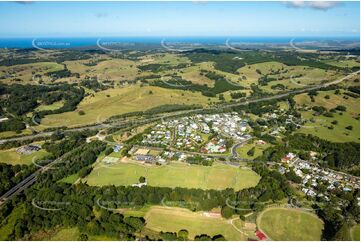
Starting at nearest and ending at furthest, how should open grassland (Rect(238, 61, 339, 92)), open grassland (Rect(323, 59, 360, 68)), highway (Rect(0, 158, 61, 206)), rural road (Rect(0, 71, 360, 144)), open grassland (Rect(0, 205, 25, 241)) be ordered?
open grassland (Rect(0, 205, 25, 241)), highway (Rect(0, 158, 61, 206)), rural road (Rect(0, 71, 360, 144)), open grassland (Rect(238, 61, 339, 92)), open grassland (Rect(323, 59, 360, 68))

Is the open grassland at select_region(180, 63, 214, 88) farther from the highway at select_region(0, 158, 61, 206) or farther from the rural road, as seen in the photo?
the highway at select_region(0, 158, 61, 206)

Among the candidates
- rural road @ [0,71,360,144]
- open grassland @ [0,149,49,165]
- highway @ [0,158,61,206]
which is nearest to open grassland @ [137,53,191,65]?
rural road @ [0,71,360,144]

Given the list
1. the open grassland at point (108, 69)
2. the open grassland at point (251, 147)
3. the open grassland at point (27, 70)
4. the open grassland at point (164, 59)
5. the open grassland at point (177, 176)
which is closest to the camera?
the open grassland at point (177, 176)

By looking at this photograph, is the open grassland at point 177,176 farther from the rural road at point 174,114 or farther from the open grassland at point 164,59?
the open grassland at point 164,59

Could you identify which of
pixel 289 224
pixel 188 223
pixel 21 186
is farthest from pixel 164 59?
pixel 289 224

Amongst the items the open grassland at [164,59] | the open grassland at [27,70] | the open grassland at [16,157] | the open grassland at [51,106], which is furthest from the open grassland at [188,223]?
the open grassland at [164,59]

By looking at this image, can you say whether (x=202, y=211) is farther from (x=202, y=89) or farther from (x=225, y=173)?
(x=202, y=89)

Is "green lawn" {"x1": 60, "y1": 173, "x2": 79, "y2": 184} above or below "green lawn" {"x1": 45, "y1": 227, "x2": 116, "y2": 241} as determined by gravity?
above
